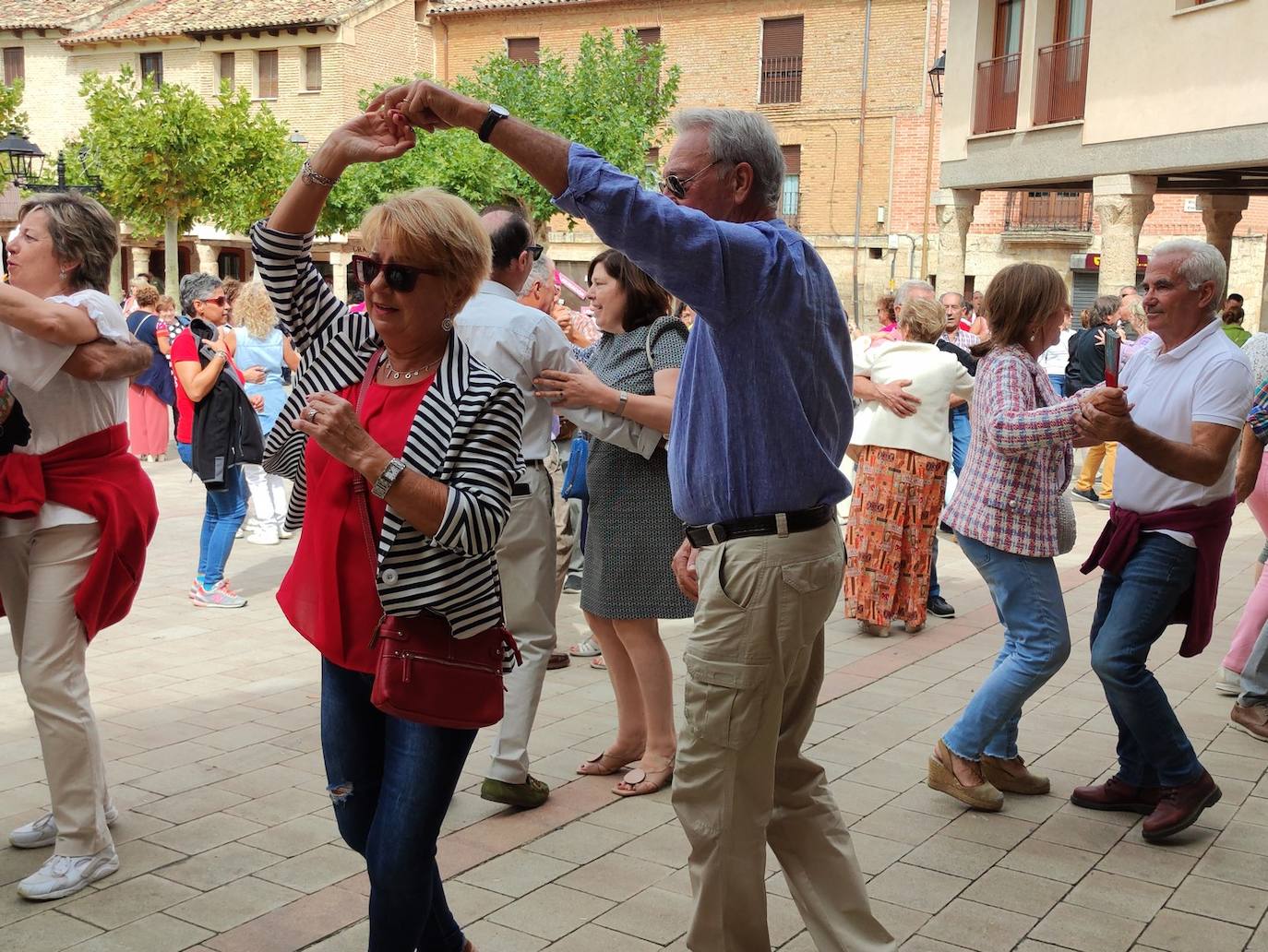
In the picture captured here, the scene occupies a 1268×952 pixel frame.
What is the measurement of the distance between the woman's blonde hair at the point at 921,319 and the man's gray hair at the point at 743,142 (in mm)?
4955

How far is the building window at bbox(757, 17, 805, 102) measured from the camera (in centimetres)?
4212

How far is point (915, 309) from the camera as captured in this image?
787cm

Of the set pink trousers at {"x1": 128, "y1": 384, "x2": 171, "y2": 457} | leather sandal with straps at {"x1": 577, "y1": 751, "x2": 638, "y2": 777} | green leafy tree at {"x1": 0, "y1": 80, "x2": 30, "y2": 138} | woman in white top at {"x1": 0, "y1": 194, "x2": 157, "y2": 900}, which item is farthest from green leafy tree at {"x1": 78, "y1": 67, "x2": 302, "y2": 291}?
woman in white top at {"x1": 0, "y1": 194, "x2": 157, "y2": 900}

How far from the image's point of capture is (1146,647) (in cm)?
456

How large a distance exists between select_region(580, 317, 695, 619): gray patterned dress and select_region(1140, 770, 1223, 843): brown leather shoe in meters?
1.72

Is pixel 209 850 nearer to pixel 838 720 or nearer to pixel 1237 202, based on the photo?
pixel 838 720

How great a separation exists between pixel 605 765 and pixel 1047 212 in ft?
116

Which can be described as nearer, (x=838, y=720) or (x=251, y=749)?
(x=251, y=749)

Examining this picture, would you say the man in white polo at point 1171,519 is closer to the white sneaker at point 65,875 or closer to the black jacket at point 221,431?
the white sneaker at point 65,875

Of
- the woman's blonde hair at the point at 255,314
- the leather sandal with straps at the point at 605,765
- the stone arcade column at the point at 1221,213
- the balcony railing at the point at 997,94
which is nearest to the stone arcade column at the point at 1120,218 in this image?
the balcony railing at the point at 997,94

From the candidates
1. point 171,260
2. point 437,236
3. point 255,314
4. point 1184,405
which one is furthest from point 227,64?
point 437,236

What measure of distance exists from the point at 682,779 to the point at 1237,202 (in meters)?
21.0

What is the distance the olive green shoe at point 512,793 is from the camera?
470 cm

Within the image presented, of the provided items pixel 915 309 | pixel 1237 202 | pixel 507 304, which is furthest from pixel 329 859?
pixel 1237 202
